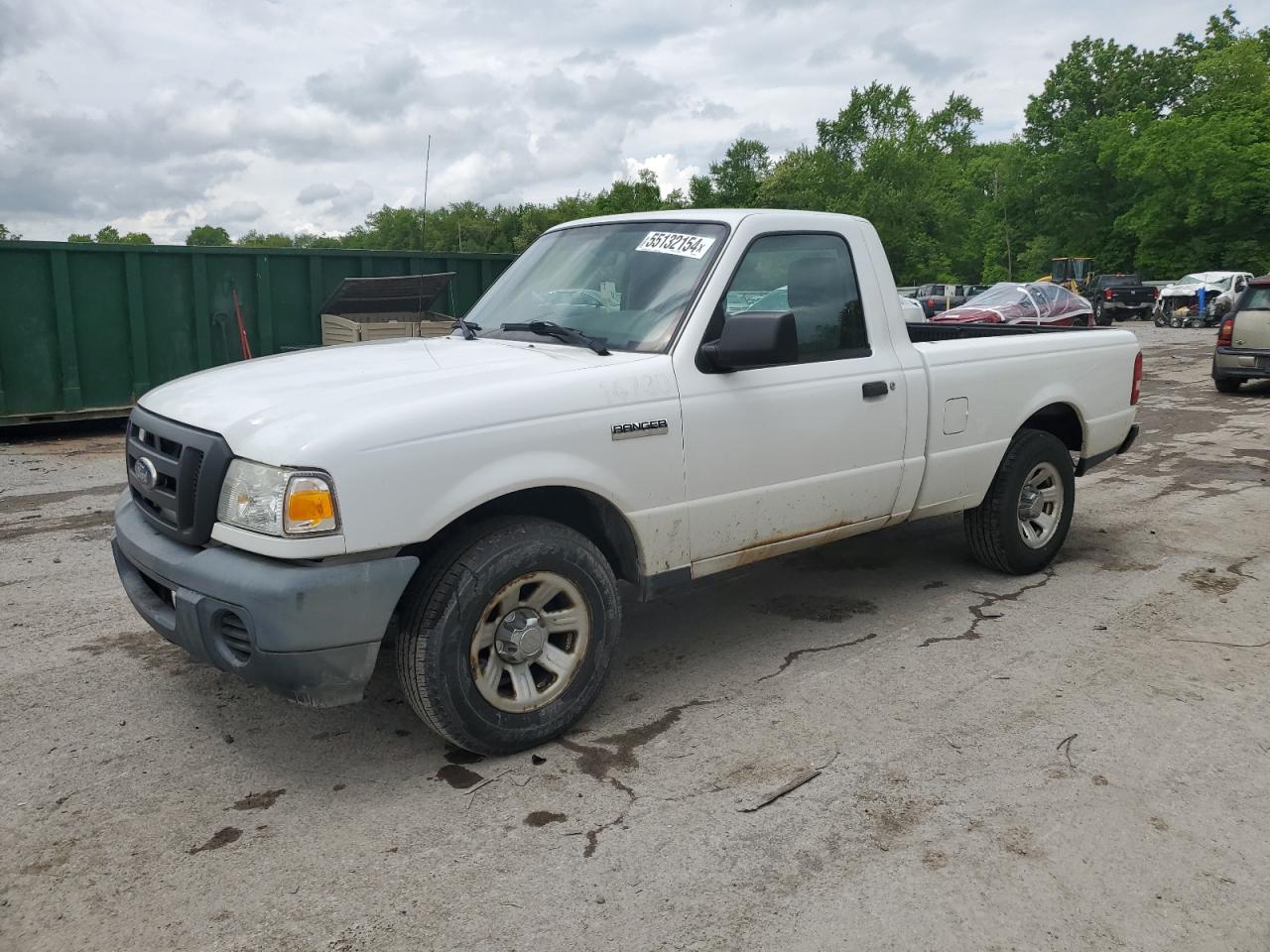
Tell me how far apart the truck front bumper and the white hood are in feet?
1.18

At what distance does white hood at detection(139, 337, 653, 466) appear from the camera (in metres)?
3.20

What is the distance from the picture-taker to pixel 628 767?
11.7 ft

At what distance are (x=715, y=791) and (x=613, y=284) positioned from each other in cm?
214

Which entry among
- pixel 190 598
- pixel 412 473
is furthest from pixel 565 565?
pixel 190 598

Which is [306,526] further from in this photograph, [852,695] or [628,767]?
[852,695]

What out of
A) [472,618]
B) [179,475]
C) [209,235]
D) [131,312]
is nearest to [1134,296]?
[131,312]

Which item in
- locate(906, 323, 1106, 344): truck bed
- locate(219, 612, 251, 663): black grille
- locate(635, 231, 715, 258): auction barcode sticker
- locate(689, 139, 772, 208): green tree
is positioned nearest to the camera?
locate(219, 612, 251, 663): black grille

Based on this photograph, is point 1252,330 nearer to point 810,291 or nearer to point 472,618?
point 810,291

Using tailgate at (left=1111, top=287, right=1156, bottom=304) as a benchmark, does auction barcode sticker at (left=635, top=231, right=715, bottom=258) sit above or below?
above

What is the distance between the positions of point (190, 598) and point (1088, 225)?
2655 inches

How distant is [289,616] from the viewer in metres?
3.11

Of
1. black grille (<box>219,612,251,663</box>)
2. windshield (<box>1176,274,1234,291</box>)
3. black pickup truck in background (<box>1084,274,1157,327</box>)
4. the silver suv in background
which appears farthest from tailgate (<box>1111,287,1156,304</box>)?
black grille (<box>219,612,251,663</box>)

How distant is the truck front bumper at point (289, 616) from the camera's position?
3.12 metres

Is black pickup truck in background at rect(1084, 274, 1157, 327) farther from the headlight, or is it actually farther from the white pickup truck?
the headlight
